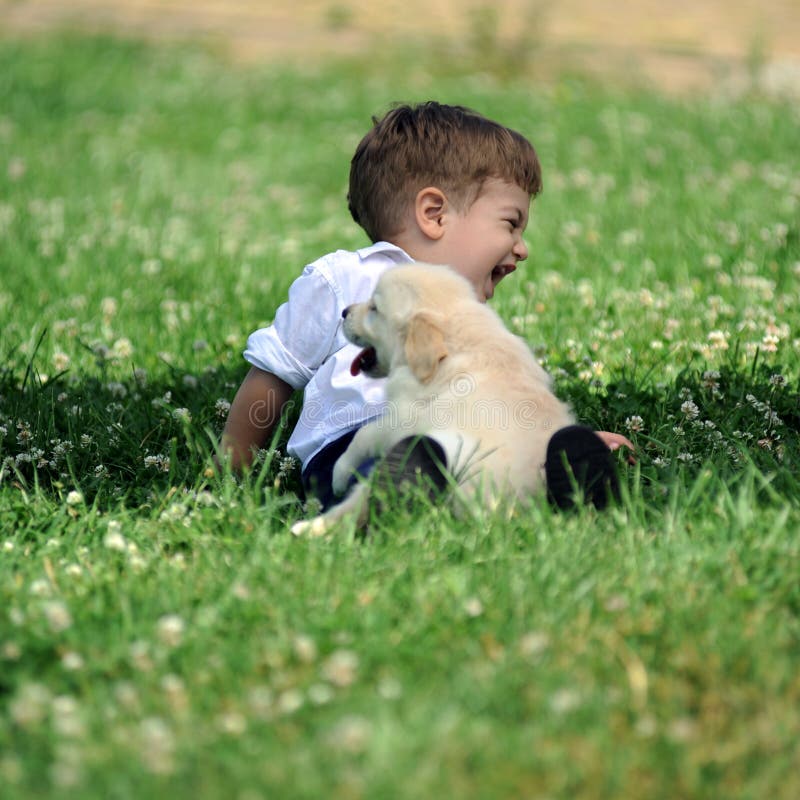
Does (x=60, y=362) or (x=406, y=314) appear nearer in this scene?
(x=406, y=314)

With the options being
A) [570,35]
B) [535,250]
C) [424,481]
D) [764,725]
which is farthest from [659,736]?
[570,35]

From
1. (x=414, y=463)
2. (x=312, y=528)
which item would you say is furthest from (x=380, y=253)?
(x=312, y=528)

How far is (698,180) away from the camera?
30.9 ft

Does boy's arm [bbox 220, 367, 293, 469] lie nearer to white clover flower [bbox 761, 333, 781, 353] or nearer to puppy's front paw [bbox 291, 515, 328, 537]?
puppy's front paw [bbox 291, 515, 328, 537]

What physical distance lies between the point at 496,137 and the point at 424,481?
1733 millimetres

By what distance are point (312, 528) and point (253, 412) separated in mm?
1107

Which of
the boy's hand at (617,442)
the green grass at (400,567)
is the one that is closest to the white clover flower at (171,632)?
the green grass at (400,567)

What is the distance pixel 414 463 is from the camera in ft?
11.9

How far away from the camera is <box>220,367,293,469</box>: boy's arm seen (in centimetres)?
457

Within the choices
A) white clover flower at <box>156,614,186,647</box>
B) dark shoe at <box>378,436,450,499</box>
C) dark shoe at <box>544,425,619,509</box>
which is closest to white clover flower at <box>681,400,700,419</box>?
dark shoe at <box>544,425,619,509</box>

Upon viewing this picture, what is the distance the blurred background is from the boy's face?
10.5 metres

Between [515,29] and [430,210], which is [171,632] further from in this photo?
[515,29]

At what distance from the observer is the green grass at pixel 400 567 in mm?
2473

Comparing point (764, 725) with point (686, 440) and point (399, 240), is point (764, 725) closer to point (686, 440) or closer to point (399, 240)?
point (686, 440)
